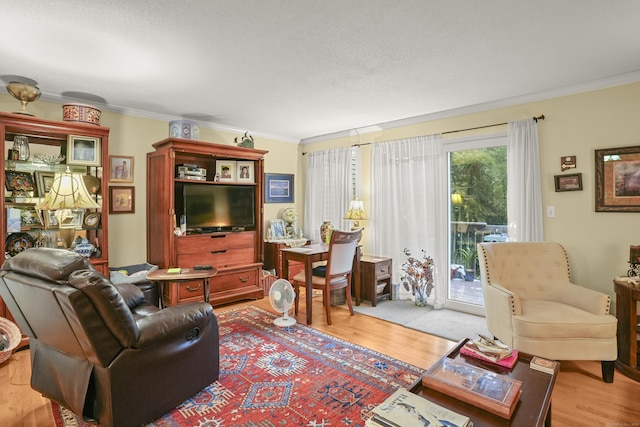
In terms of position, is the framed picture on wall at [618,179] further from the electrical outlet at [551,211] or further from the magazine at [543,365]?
the magazine at [543,365]

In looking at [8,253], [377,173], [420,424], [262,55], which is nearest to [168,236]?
[8,253]

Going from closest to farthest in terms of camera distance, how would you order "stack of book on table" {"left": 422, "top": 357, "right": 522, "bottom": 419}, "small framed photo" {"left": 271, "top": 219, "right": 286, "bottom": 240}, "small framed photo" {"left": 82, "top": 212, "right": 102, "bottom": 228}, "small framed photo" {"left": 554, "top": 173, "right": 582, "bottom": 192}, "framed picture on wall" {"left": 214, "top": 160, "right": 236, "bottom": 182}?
1. "stack of book on table" {"left": 422, "top": 357, "right": 522, "bottom": 419}
2. "small framed photo" {"left": 554, "top": 173, "right": 582, "bottom": 192}
3. "small framed photo" {"left": 82, "top": 212, "right": 102, "bottom": 228}
4. "framed picture on wall" {"left": 214, "top": 160, "right": 236, "bottom": 182}
5. "small framed photo" {"left": 271, "top": 219, "right": 286, "bottom": 240}

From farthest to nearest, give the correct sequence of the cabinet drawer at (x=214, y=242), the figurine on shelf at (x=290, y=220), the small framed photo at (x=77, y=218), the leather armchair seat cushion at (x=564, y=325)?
the figurine on shelf at (x=290, y=220)
the cabinet drawer at (x=214, y=242)
the small framed photo at (x=77, y=218)
the leather armchair seat cushion at (x=564, y=325)

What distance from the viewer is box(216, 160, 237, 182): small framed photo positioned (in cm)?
442

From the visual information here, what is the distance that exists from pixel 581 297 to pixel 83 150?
4.71 meters

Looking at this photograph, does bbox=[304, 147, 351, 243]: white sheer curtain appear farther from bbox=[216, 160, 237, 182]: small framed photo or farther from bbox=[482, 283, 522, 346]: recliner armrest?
bbox=[482, 283, 522, 346]: recliner armrest

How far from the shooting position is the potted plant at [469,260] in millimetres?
4070

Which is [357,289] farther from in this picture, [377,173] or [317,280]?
[377,173]

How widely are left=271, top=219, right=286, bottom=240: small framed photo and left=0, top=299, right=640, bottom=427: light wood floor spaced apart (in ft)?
7.00

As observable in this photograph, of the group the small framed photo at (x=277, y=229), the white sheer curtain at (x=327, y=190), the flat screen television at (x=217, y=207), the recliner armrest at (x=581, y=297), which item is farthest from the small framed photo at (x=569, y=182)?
the small framed photo at (x=277, y=229)

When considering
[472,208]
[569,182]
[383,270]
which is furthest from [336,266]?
[569,182]

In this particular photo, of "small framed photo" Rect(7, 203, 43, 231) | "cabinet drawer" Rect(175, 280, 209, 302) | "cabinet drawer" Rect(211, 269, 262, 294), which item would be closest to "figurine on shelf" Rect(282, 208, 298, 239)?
"cabinet drawer" Rect(211, 269, 262, 294)

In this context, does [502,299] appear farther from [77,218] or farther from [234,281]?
[77,218]

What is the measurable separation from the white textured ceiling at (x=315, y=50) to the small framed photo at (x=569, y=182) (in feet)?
2.83
